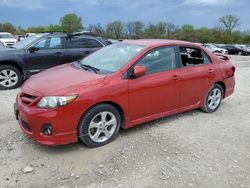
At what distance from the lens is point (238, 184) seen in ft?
11.0

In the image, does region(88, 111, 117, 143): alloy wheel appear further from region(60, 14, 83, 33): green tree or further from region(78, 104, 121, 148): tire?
region(60, 14, 83, 33): green tree

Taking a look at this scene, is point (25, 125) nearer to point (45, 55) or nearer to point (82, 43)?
point (45, 55)

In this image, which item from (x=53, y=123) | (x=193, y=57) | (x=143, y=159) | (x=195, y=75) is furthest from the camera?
(x=193, y=57)

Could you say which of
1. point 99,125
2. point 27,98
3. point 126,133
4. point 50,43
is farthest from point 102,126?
point 50,43

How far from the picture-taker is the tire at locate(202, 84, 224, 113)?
5.67 metres

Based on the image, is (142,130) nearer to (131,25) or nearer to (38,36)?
(38,36)

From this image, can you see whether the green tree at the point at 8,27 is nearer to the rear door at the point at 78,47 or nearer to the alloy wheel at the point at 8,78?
the rear door at the point at 78,47

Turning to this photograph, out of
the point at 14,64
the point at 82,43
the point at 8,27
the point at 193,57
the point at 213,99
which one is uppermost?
the point at 8,27

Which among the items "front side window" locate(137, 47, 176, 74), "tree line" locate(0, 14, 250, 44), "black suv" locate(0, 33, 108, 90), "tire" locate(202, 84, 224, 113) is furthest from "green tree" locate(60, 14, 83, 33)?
"front side window" locate(137, 47, 176, 74)

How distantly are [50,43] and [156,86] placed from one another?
15.7ft

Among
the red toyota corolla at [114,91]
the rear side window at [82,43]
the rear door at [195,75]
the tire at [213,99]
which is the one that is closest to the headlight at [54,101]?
the red toyota corolla at [114,91]

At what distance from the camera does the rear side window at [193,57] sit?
17.0ft

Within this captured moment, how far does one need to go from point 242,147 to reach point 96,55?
113 inches

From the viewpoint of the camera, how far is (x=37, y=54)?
26.1 feet
